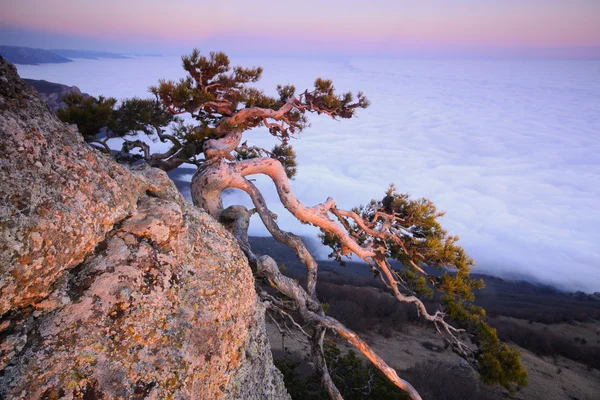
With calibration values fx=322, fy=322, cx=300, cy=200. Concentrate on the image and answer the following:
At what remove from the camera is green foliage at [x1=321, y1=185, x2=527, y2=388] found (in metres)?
3.86

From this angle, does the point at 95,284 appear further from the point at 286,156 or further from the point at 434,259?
the point at 286,156

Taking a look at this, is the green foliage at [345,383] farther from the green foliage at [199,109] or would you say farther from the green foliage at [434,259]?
the green foliage at [199,109]

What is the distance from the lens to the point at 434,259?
492 cm

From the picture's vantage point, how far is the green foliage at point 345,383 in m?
6.11

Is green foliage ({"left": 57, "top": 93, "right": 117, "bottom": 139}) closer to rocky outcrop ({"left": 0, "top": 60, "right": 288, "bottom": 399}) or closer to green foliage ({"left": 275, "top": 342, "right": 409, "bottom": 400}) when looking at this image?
rocky outcrop ({"left": 0, "top": 60, "right": 288, "bottom": 399})

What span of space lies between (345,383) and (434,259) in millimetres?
2817

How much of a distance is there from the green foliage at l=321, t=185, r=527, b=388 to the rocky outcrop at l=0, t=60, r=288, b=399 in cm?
317

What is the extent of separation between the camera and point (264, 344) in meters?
3.00

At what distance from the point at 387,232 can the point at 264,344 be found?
2.97m

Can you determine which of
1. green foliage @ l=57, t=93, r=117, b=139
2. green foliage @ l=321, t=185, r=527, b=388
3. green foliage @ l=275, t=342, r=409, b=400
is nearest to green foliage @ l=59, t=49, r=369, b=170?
green foliage @ l=57, t=93, r=117, b=139

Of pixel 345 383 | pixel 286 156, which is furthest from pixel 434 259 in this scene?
pixel 286 156

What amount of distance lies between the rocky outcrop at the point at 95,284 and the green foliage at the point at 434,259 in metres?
3.17

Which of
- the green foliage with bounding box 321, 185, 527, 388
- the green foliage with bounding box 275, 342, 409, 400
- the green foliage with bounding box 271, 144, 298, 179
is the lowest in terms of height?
the green foliage with bounding box 275, 342, 409, 400

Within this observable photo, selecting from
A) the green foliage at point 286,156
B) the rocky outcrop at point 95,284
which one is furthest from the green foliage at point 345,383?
the rocky outcrop at point 95,284
